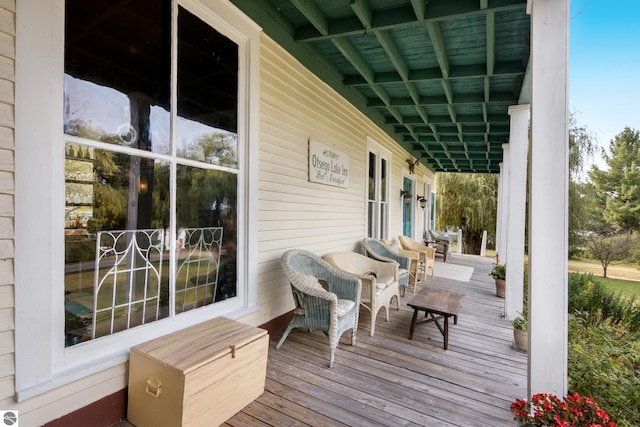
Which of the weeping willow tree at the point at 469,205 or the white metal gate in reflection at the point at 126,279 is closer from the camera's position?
the white metal gate in reflection at the point at 126,279

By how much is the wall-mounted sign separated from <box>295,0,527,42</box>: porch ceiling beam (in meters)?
1.17

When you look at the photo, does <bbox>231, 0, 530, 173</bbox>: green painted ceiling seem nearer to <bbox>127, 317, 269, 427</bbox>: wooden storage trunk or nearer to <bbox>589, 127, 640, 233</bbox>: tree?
<bbox>127, 317, 269, 427</bbox>: wooden storage trunk

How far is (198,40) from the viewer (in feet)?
7.52

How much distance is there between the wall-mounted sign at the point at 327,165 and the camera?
370 cm

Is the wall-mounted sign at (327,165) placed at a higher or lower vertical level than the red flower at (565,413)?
higher

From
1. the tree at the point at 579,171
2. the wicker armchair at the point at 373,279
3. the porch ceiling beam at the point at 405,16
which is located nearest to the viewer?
the porch ceiling beam at the point at 405,16

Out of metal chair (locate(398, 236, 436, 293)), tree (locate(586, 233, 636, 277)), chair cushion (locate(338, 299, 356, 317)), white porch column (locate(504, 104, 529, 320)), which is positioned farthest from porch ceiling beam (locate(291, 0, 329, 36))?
tree (locate(586, 233, 636, 277))

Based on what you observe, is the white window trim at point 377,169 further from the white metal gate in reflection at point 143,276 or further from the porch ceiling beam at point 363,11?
the white metal gate in reflection at point 143,276

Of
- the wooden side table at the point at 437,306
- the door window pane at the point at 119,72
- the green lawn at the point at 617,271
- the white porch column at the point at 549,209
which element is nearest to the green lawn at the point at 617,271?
the green lawn at the point at 617,271

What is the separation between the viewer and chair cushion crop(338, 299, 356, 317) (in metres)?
2.64

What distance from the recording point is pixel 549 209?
168cm

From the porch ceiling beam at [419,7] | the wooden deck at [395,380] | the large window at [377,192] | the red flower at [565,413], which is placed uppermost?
the porch ceiling beam at [419,7]

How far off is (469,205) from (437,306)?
976cm

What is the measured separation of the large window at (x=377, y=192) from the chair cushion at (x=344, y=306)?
289cm
